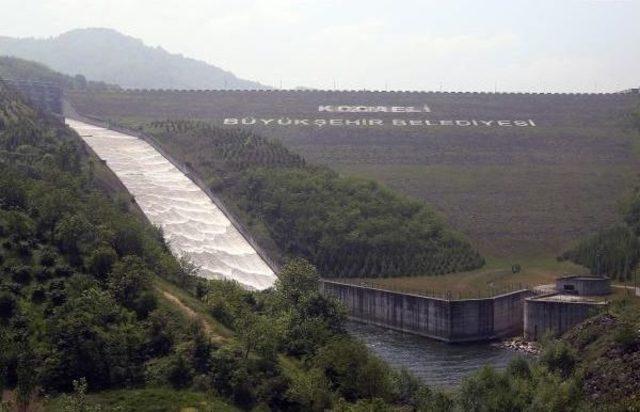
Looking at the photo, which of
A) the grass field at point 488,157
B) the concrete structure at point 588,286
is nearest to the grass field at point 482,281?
the grass field at point 488,157

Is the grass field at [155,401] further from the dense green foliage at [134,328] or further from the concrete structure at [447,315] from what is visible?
the concrete structure at [447,315]

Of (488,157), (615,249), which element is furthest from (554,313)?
(488,157)

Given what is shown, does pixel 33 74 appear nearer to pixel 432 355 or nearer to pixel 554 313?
pixel 432 355

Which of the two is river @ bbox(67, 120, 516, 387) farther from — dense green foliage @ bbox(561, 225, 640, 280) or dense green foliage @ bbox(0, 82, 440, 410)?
dense green foliage @ bbox(561, 225, 640, 280)

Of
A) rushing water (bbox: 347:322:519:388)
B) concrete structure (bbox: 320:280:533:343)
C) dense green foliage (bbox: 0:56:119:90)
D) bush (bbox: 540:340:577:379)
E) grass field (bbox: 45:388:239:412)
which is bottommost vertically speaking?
rushing water (bbox: 347:322:519:388)

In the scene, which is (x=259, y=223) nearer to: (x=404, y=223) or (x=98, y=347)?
(x=404, y=223)

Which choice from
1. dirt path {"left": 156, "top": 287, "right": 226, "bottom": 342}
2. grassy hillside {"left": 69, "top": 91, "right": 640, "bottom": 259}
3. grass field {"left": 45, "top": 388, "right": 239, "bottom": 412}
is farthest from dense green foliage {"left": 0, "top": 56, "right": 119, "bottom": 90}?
grass field {"left": 45, "top": 388, "right": 239, "bottom": 412}

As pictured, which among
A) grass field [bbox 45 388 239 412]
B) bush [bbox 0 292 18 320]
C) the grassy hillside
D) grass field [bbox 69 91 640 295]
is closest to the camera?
grass field [bbox 45 388 239 412]
